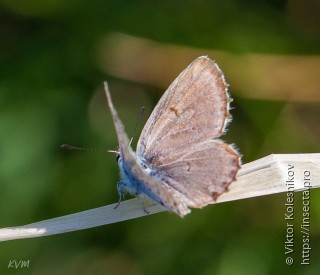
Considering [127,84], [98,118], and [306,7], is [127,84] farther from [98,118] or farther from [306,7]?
[306,7]

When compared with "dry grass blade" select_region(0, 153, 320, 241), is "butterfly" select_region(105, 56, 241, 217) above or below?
above

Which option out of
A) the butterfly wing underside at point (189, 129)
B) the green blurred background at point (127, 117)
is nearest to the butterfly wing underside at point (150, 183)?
the butterfly wing underside at point (189, 129)

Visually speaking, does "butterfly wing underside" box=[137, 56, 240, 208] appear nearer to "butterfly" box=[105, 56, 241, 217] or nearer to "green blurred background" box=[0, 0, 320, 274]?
"butterfly" box=[105, 56, 241, 217]

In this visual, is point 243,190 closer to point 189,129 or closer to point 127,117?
point 189,129

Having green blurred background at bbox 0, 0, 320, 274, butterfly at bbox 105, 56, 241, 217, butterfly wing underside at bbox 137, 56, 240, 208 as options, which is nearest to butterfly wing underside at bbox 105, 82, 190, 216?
butterfly at bbox 105, 56, 241, 217

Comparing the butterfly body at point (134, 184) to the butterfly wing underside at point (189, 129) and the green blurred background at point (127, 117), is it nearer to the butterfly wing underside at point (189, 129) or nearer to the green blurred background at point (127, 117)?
the butterfly wing underside at point (189, 129)

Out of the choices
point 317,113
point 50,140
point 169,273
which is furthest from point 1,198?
point 317,113
